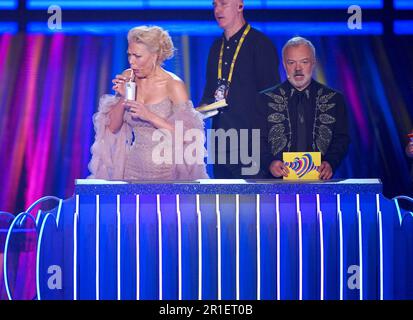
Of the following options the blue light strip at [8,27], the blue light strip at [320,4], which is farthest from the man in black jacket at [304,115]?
the blue light strip at [8,27]

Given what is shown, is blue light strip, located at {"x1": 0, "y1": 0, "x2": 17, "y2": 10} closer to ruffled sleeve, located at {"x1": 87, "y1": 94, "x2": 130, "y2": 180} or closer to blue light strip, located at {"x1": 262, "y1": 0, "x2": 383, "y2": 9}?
ruffled sleeve, located at {"x1": 87, "y1": 94, "x2": 130, "y2": 180}

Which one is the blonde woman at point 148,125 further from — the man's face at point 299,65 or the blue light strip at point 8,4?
the blue light strip at point 8,4

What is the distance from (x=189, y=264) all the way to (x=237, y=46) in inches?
62.0

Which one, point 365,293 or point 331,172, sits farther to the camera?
point 331,172

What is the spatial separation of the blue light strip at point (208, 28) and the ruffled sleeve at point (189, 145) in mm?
528

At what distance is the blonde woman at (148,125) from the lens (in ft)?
13.5

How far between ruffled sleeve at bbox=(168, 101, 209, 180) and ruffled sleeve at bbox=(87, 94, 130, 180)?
32 cm

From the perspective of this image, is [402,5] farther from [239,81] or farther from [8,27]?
[8,27]

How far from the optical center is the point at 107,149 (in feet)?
13.6

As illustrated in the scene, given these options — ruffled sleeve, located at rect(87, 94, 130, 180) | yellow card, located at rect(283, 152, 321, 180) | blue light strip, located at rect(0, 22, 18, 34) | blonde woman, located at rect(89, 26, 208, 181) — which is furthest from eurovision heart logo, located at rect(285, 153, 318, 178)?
blue light strip, located at rect(0, 22, 18, 34)
